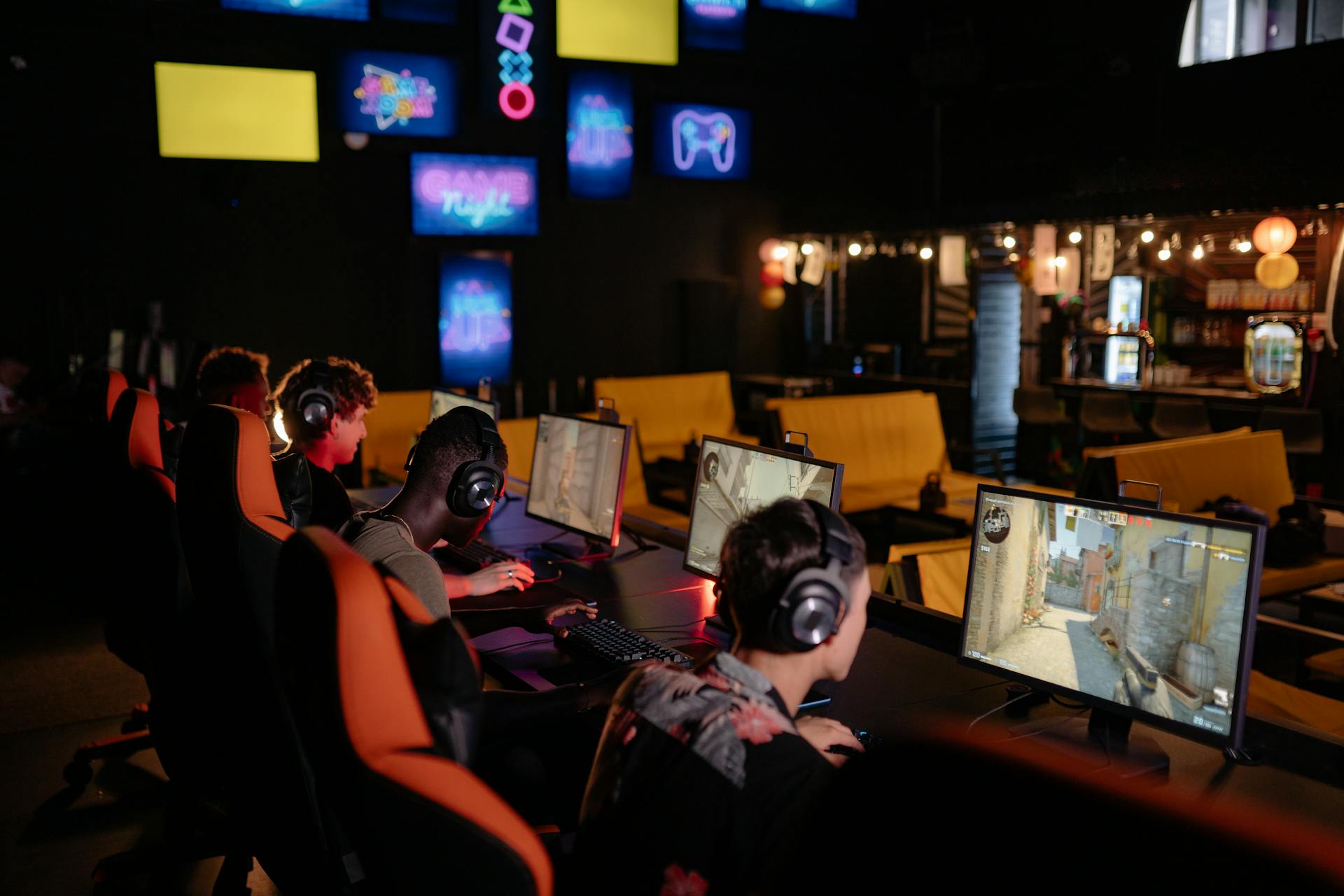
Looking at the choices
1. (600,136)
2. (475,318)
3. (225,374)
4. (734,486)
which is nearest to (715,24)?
(600,136)

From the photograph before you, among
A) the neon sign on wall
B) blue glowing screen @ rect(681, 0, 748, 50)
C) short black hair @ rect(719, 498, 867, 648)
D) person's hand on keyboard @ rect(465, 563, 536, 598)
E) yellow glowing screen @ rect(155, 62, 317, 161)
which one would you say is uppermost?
blue glowing screen @ rect(681, 0, 748, 50)

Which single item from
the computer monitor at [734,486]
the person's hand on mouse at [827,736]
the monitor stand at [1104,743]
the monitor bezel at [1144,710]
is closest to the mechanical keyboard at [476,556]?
the computer monitor at [734,486]

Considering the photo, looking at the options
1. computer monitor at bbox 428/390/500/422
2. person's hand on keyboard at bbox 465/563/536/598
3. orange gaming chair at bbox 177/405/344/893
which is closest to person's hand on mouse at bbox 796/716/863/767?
orange gaming chair at bbox 177/405/344/893

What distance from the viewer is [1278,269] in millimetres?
8062

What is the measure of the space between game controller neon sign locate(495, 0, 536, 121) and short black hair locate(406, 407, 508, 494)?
7.01m

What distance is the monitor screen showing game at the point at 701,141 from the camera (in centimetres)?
991

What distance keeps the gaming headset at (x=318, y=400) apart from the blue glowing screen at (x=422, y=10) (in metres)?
6.24

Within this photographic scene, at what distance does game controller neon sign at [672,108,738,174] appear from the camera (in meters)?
9.98

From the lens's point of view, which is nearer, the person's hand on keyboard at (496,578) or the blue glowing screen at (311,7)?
the person's hand on keyboard at (496,578)

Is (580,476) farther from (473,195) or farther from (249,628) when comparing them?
(473,195)

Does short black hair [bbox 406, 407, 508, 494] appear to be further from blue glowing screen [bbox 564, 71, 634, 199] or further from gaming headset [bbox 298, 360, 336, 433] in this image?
blue glowing screen [bbox 564, 71, 634, 199]

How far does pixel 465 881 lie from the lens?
1150mm

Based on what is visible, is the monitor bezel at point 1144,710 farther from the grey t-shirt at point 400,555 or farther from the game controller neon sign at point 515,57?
the game controller neon sign at point 515,57

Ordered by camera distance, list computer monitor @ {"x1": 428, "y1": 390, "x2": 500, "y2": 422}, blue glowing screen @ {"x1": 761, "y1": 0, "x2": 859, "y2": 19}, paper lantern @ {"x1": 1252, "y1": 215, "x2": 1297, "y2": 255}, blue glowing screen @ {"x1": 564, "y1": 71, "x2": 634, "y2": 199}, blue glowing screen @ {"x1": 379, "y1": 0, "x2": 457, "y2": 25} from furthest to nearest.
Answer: blue glowing screen @ {"x1": 761, "y1": 0, "x2": 859, "y2": 19} < blue glowing screen @ {"x1": 564, "y1": 71, "x2": 634, "y2": 199} < blue glowing screen @ {"x1": 379, "y1": 0, "x2": 457, "y2": 25} < paper lantern @ {"x1": 1252, "y1": 215, "x2": 1297, "y2": 255} < computer monitor @ {"x1": 428, "y1": 390, "x2": 500, "y2": 422}
